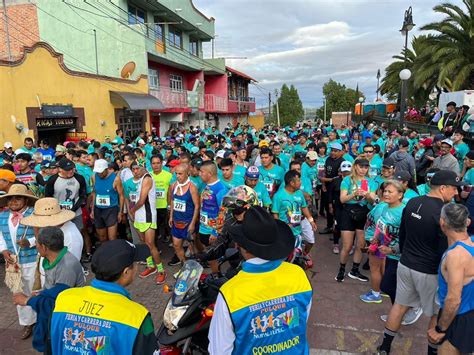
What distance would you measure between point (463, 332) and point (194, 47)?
99.6ft

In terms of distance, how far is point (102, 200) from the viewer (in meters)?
5.95

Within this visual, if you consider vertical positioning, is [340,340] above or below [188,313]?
below

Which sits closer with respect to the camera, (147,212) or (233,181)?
(147,212)

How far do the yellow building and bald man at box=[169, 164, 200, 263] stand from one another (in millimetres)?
9692

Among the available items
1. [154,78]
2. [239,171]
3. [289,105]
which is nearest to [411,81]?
[154,78]

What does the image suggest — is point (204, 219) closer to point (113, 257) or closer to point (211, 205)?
point (211, 205)

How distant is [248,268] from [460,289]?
180cm

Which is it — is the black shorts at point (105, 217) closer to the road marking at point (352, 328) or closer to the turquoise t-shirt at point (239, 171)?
the turquoise t-shirt at point (239, 171)

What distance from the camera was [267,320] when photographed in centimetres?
201

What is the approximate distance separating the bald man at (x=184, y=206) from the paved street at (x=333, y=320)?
86 cm

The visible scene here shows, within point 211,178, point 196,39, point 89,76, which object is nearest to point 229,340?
point 211,178

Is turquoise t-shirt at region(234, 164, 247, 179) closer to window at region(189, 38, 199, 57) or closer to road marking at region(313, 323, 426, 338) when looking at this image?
road marking at region(313, 323, 426, 338)

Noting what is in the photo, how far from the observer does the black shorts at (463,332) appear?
271 cm

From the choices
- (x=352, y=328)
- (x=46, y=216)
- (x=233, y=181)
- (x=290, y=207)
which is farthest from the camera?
(x=233, y=181)
